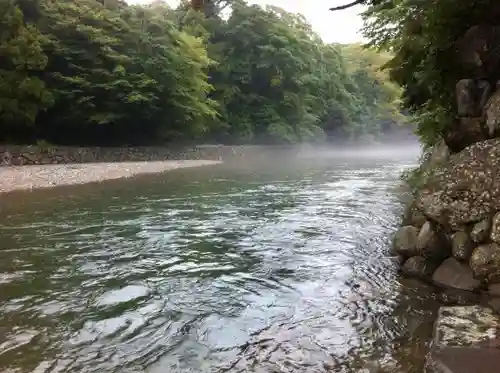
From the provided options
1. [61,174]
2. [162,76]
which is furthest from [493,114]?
[162,76]

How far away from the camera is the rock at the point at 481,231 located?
193 inches

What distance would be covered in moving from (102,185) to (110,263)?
405 inches

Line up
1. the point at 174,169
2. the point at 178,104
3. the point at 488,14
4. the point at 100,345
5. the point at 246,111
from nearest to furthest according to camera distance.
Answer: the point at 100,345 → the point at 488,14 → the point at 174,169 → the point at 178,104 → the point at 246,111

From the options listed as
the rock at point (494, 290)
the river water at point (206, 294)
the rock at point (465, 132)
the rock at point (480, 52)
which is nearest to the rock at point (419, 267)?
the river water at point (206, 294)

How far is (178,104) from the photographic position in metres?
27.5

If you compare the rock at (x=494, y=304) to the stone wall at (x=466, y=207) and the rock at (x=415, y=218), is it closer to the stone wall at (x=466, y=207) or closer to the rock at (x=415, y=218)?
the stone wall at (x=466, y=207)

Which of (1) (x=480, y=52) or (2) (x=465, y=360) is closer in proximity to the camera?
(2) (x=465, y=360)

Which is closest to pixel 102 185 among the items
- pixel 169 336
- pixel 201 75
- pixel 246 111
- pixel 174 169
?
pixel 174 169

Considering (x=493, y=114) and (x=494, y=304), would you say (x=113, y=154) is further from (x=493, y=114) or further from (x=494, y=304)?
(x=494, y=304)

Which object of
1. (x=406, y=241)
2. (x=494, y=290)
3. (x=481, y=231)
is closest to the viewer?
(x=494, y=290)

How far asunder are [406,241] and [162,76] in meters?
22.8

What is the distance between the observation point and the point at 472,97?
5.71 meters

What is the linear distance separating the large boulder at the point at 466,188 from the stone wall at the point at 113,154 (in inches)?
743

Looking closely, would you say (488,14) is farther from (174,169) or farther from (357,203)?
(174,169)
